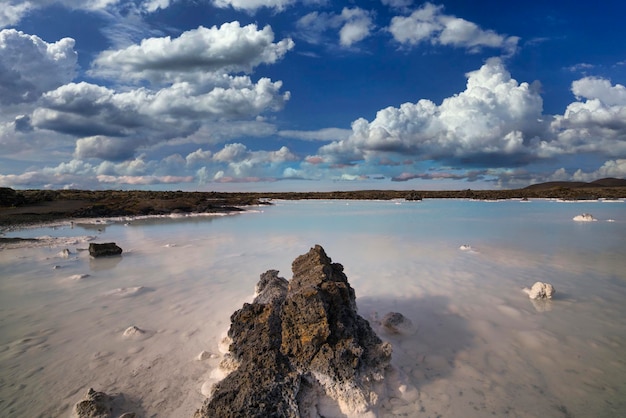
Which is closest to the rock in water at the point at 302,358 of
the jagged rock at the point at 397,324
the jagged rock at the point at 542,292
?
the jagged rock at the point at 397,324

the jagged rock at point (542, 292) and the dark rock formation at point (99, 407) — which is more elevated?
the jagged rock at point (542, 292)

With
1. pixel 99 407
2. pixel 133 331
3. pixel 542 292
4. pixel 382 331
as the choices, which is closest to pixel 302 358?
pixel 382 331

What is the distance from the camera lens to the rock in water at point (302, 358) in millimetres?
3523

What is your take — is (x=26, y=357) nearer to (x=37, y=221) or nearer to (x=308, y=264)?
(x=308, y=264)

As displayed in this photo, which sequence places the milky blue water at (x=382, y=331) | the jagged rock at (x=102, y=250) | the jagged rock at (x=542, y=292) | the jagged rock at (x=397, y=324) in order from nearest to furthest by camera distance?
the milky blue water at (x=382, y=331) → the jagged rock at (x=397, y=324) → the jagged rock at (x=542, y=292) → the jagged rock at (x=102, y=250)

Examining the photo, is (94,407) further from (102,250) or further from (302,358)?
(102,250)

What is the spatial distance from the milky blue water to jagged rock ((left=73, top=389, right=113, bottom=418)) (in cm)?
27

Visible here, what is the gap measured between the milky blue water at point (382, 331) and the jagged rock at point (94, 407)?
0.27 m

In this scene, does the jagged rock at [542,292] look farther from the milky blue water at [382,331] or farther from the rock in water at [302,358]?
the rock in water at [302,358]

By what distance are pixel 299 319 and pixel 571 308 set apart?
233 inches

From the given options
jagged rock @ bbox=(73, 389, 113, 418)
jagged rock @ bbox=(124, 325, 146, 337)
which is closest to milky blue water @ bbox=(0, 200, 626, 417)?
jagged rock @ bbox=(124, 325, 146, 337)

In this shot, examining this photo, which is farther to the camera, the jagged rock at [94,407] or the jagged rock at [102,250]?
the jagged rock at [102,250]

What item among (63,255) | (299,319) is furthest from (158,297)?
(63,255)

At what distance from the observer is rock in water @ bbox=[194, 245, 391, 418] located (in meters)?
3.52
